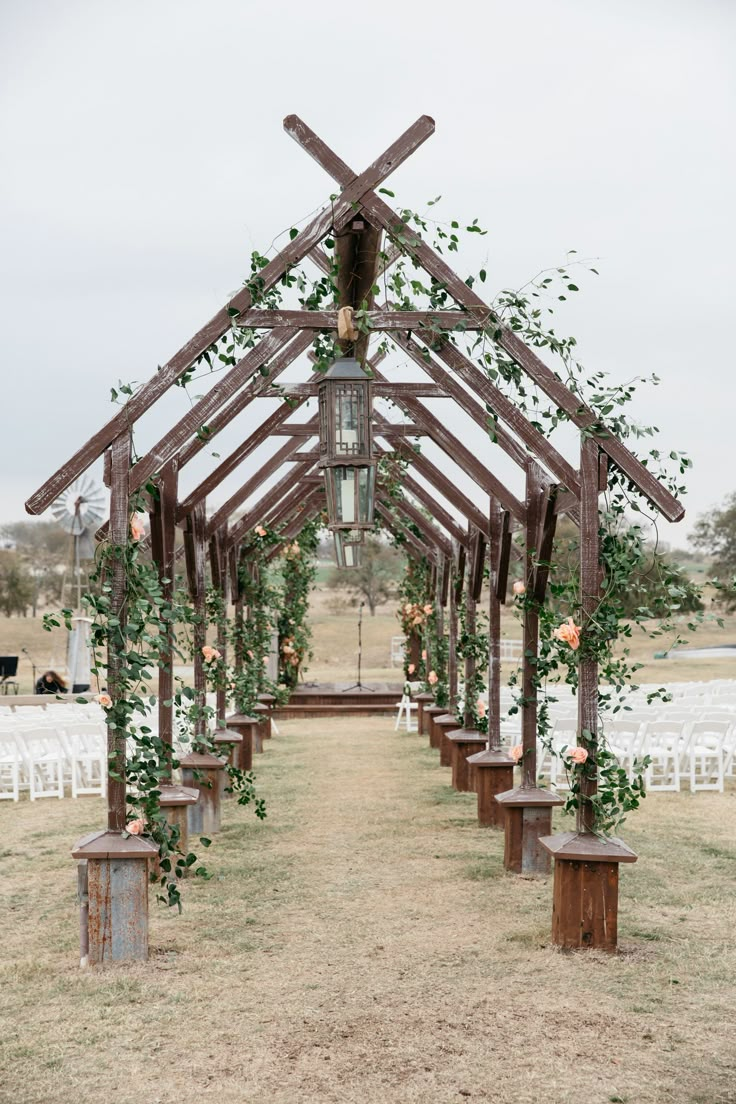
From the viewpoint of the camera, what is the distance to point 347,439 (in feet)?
17.5

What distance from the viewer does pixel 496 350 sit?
591 centimetres

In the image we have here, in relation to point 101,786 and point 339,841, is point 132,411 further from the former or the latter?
point 101,786

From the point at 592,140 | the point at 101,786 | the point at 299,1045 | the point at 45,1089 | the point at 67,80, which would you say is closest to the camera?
the point at 45,1089

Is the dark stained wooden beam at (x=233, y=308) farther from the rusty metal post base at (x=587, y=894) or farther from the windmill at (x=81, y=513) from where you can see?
the windmill at (x=81, y=513)

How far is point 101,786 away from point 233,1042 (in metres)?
7.84

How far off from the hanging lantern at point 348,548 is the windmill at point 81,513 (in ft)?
34.9

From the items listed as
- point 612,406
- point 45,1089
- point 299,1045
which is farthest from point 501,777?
point 45,1089

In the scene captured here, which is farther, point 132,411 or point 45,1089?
point 132,411

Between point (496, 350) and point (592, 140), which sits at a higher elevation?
point (592, 140)

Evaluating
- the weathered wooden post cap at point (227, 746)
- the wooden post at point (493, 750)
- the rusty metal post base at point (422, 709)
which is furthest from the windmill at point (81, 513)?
the wooden post at point (493, 750)

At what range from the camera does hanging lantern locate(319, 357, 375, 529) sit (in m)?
5.32

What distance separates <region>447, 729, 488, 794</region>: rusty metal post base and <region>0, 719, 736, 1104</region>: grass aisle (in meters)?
2.34

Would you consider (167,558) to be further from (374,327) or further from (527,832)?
(527,832)

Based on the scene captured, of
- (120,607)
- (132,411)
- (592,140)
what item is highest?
(592,140)
